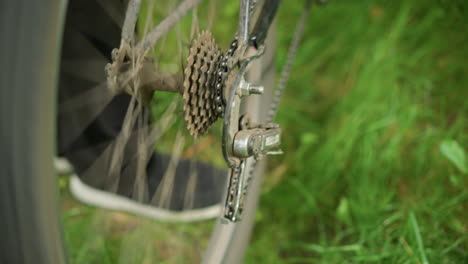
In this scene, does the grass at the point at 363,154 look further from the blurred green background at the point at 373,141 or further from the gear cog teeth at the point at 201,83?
the gear cog teeth at the point at 201,83

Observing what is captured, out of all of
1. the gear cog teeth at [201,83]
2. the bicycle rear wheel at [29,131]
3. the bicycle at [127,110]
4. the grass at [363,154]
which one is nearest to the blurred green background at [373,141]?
the grass at [363,154]

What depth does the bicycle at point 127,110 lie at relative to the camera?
45 cm

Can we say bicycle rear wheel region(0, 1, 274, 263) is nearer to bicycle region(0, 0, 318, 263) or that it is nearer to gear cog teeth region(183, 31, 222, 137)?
bicycle region(0, 0, 318, 263)

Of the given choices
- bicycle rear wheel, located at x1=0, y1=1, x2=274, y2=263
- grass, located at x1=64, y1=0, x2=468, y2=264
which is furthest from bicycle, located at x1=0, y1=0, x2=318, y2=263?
grass, located at x1=64, y1=0, x2=468, y2=264

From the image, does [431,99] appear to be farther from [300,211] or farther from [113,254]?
[113,254]

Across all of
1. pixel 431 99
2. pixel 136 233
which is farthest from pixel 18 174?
pixel 431 99

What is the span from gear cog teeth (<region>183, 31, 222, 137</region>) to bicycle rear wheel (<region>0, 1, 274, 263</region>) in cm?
23

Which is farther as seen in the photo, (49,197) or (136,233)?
(136,233)

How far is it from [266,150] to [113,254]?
575 mm

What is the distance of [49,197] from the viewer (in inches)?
18.7

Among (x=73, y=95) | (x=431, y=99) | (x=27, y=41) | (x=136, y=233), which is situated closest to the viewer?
(x=27, y=41)

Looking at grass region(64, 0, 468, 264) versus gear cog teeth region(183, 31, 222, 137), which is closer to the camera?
gear cog teeth region(183, 31, 222, 137)

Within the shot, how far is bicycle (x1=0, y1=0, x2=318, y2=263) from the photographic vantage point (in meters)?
0.45

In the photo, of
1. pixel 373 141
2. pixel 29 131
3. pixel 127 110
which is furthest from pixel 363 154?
pixel 29 131
